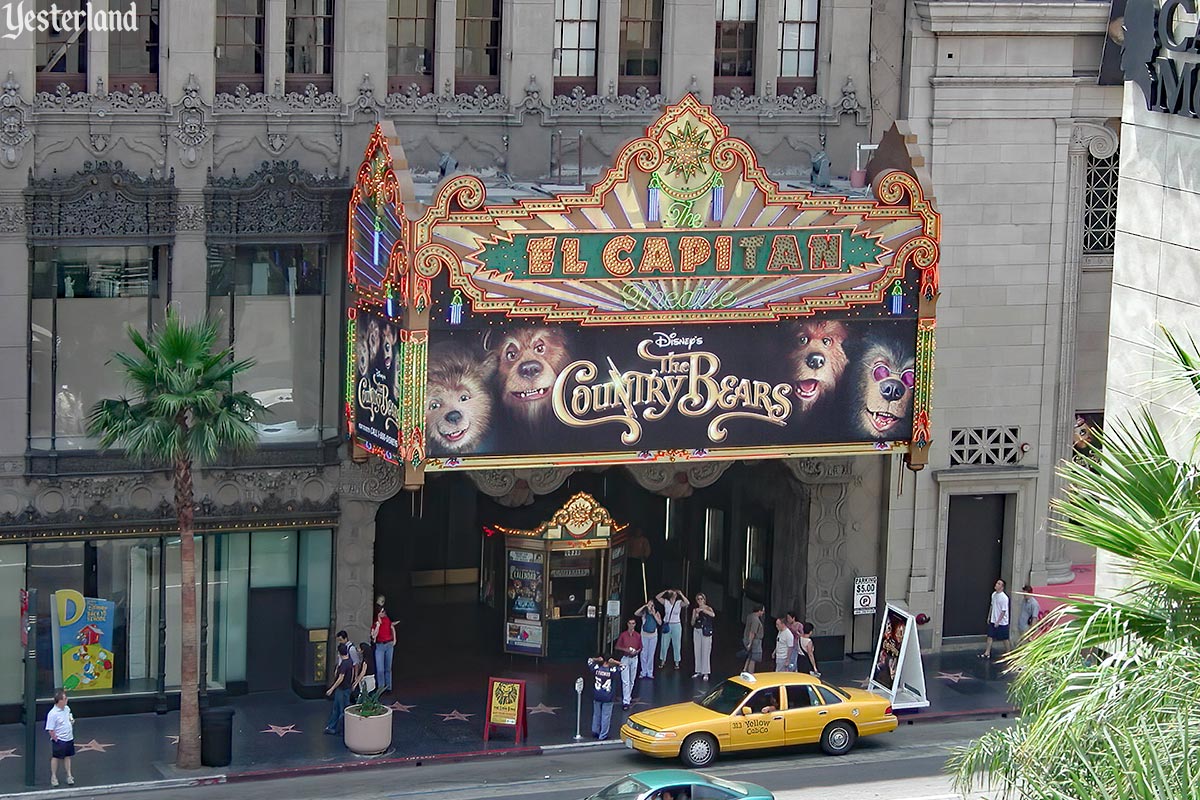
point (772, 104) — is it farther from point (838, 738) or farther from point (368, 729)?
point (368, 729)

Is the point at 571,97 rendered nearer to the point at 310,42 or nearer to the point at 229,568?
the point at 310,42

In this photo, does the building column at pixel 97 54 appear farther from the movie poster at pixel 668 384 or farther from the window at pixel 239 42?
the movie poster at pixel 668 384

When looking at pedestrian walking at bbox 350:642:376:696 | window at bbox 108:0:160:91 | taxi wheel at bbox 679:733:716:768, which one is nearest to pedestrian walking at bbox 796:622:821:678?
taxi wheel at bbox 679:733:716:768

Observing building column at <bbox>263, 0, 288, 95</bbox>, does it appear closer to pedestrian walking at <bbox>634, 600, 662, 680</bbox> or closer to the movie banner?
the movie banner

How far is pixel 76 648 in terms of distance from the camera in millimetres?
38156

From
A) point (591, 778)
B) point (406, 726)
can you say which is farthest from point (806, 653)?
point (406, 726)

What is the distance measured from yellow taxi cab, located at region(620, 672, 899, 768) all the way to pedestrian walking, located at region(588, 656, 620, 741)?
0.75m

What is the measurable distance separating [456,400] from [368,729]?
567 cm

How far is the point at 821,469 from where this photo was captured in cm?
4231

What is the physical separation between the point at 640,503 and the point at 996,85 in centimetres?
1142

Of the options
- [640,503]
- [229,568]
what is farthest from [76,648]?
[640,503]

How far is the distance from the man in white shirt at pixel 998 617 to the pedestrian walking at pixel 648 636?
6.69 m

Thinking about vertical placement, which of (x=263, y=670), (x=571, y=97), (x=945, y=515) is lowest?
(x=263, y=670)

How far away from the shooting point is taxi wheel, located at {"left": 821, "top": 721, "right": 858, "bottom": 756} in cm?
3641
